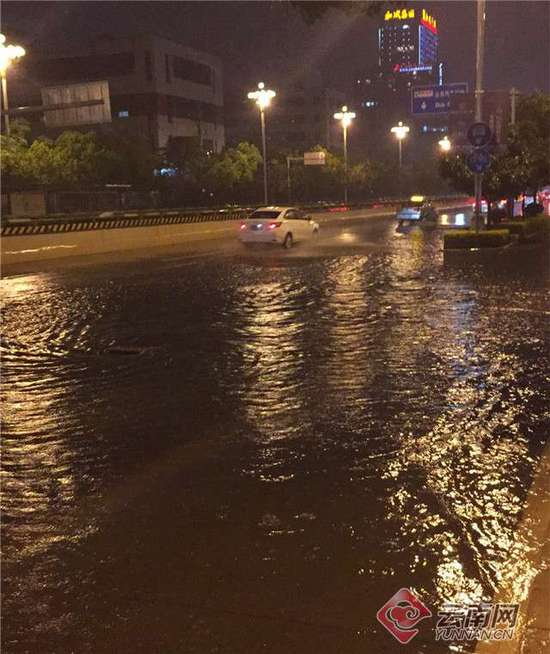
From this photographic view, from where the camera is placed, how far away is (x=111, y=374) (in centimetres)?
924

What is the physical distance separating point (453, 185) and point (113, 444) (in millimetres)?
27720

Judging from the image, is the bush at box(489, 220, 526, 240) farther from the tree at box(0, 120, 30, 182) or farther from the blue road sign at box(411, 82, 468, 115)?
the blue road sign at box(411, 82, 468, 115)

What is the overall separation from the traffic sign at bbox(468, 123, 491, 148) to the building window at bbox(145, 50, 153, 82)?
222ft

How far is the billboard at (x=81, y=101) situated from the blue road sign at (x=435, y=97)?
3234 cm

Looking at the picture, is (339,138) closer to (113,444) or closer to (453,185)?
(453,185)

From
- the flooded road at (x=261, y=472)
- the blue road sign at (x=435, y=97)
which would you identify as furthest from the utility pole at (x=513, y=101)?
the flooded road at (x=261, y=472)

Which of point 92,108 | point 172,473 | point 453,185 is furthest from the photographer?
point 453,185

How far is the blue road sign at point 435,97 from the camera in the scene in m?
53.7

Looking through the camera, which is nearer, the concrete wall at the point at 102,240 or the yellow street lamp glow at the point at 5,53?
the yellow street lamp glow at the point at 5,53

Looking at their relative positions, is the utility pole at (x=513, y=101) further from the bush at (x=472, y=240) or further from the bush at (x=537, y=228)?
the bush at (x=472, y=240)

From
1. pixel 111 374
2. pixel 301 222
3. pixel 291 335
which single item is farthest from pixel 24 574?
pixel 301 222

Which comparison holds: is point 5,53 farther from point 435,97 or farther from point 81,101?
point 435,97

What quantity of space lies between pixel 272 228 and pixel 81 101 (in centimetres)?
834

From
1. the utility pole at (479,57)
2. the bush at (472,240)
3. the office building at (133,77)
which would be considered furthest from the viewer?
the office building at (133,77)
